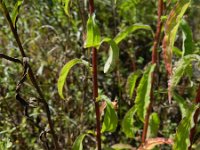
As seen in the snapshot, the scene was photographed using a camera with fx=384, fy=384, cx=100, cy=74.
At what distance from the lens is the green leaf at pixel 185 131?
156 centimetres

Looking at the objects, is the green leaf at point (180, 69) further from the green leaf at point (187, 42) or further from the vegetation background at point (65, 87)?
the vegetation background at point (65, 87)

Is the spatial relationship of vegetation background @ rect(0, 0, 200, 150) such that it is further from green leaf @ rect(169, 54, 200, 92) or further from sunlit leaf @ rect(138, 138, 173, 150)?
green leaf @ rect(169, 54, 200, 92)

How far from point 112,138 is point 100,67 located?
556 millimetres

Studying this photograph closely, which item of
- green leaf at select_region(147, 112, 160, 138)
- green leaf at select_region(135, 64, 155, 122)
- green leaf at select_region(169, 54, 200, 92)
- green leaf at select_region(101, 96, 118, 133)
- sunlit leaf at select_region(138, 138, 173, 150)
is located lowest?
sunlit leaf at select_region(138, 138, 173, 150)

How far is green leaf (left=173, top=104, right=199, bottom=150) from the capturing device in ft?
5.12

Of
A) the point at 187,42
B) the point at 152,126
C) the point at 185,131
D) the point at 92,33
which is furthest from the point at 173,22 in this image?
Result: the point at 152,126

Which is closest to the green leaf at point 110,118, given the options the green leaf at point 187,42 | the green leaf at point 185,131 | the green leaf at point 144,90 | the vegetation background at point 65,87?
the green leaf at point 144,90

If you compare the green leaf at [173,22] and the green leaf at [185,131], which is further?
the green leaf at [185,131]

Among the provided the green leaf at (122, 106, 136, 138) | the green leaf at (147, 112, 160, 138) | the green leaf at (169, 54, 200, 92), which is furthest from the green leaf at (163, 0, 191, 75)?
the green leaf at (147, 112, 160, 138)

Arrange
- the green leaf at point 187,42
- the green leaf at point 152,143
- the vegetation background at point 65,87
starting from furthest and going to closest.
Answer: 1. the vegetation background at point 65,87
2. the green leaf at point 152,143
3. the green leaf at point 187,42

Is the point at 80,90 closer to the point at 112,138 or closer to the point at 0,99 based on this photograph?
the point at 112,138

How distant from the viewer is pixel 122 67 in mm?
3068

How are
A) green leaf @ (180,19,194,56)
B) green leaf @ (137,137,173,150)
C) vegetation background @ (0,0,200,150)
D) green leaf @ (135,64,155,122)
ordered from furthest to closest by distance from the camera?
vegetation background @ (0,0,200,150)
green leaf @ (137,137,173,150)
green leaf @ (135,64,155,122)
green leaf @ (180,19,194,56)

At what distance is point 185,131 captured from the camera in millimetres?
1569
